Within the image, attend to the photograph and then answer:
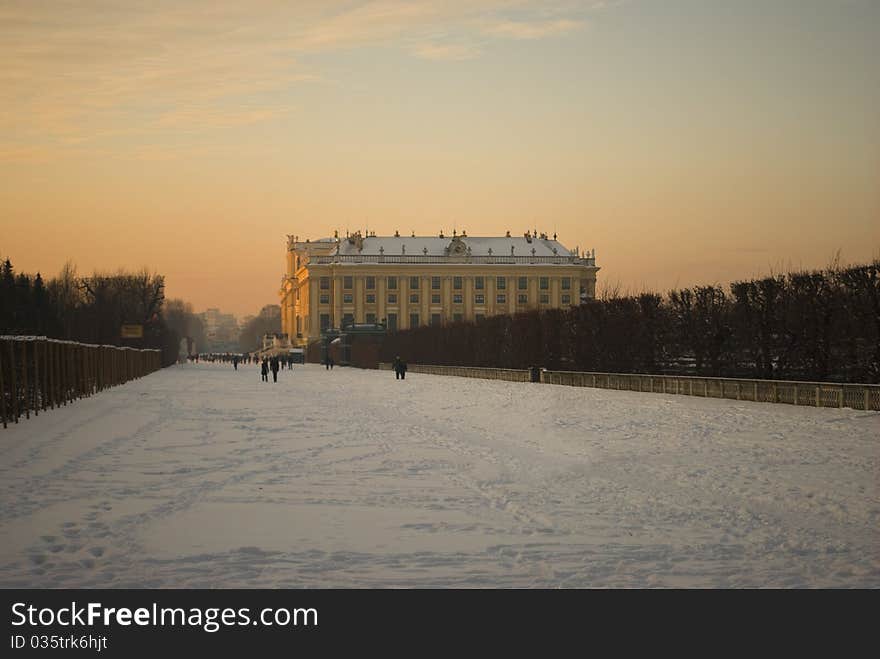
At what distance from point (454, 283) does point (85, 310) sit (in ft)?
287

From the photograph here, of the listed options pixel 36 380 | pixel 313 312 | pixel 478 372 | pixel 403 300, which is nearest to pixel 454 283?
pixel 403 300

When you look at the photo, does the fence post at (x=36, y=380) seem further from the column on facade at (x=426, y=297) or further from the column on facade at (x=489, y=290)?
the column on facade at (x=489, y=290)

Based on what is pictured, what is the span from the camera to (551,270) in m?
155

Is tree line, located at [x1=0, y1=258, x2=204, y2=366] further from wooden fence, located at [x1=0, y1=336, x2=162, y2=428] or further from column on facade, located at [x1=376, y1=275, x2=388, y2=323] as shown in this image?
column on facade, located at [x1=376, y1=275, x2=388, y2=323]

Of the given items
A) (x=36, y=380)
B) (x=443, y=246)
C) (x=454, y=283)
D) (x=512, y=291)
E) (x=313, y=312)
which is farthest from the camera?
(x=443, y=246)

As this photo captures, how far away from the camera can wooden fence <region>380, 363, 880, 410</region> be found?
2594cm

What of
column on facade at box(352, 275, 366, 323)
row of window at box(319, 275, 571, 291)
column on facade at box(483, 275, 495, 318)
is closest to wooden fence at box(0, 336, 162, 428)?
column on facade at box(352, 275, 366, 323)

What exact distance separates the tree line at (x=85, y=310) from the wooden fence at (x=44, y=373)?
1.98 m

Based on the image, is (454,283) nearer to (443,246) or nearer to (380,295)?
(443,246)

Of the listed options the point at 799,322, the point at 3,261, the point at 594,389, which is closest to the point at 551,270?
the point at 3,261

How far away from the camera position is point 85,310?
236ft

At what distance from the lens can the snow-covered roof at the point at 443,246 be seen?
517ft

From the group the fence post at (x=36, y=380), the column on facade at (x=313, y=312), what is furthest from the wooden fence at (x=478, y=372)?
the column on facade at (x=313, y=312)
